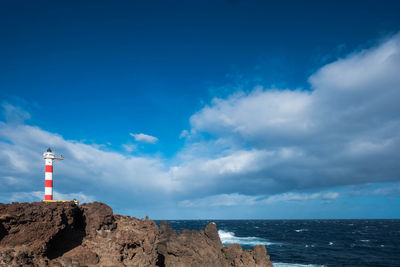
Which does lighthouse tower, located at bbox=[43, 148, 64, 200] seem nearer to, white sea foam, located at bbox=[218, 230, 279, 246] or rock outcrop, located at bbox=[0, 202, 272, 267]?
rock outcrop, located at bbox=[0, 202, 272, 267]

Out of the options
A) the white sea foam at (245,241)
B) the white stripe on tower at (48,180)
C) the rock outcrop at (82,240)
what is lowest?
the white sea foam at (245,241)

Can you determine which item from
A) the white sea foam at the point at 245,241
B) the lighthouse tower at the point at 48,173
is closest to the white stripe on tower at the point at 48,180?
the lighthouse tower at the point at 48,173

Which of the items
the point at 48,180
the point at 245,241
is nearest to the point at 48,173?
the point at 48,180


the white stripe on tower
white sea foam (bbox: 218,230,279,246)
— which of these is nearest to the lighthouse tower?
the white stripe on tower

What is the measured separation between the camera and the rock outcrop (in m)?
12.5

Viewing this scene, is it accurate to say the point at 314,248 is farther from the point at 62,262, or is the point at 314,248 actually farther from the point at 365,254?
the point at 62,262

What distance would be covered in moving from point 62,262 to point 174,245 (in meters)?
7.77

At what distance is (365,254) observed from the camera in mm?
51312

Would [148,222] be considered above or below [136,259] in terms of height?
above

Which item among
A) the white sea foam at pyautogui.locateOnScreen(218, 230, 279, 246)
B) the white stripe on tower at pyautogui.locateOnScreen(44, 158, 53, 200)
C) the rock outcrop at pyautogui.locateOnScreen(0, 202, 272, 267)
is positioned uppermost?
the white stripe on tower at pyautogui.locateOnScreen(44, 158, 53, 200)

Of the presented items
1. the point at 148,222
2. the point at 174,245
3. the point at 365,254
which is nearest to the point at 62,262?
the point at 148,222

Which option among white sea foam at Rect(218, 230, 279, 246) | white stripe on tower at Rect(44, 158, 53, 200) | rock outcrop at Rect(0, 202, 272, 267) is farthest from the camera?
white sea foam at Rect(218, 230, 279, 246)

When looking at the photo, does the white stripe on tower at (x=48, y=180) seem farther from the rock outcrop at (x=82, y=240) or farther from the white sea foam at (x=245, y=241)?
the white sea foam at (x=245, y=241)

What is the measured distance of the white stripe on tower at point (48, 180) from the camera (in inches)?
1011
